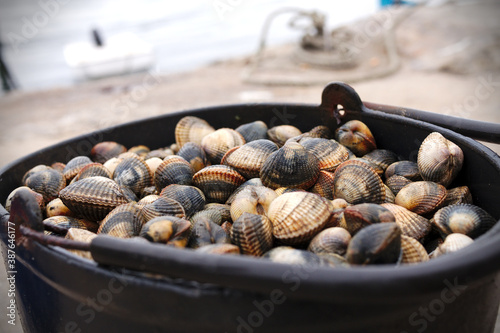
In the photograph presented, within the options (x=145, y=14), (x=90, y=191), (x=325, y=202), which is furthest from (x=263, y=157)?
(x=145, y=14)

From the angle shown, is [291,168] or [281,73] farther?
[281,73]

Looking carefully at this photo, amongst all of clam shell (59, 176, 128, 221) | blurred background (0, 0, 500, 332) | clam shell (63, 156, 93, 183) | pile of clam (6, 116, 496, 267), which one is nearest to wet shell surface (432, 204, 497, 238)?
pile of clam (6, 116, 496, 267)

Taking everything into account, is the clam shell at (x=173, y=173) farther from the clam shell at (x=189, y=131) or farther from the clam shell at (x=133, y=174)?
the clam shell at (x=189, y=131)

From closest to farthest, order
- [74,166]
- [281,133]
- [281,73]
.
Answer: [74,166]
[281,133]
[281,73]

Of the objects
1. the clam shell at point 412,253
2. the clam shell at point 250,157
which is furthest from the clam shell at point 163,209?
the clam shell at point 412,253

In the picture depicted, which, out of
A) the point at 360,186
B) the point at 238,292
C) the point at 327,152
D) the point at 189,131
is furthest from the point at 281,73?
the point at 238,292

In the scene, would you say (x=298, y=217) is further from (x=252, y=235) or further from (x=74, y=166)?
(x=74, y=166)
